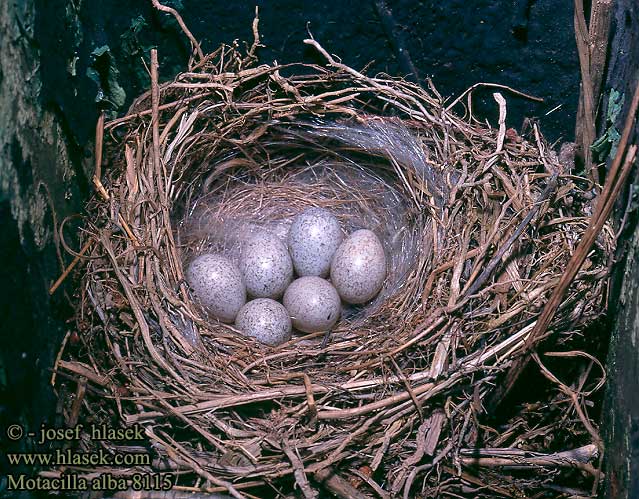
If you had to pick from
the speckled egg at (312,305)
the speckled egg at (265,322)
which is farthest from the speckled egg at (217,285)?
the speckled egg at (312,305)

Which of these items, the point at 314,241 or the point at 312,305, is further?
the point at 314,241

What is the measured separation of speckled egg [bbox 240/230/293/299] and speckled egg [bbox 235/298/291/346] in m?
0.12

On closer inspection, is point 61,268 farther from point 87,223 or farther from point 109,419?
point 109,419

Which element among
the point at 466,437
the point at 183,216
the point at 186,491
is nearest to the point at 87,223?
the point at 183,216

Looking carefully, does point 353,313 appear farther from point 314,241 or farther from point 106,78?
point 106,78

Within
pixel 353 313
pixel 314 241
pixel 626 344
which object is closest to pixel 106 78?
pixel 314 241

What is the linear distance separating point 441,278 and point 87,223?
1.09 m

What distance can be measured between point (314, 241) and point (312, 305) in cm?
27

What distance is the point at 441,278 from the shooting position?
2092mm

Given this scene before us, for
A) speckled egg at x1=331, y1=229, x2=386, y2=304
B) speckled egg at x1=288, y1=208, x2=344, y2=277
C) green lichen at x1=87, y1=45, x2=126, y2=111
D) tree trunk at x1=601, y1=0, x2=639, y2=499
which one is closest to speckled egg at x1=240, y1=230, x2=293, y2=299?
speckled egg at x1=288, y1=208, x2=344, y2=277

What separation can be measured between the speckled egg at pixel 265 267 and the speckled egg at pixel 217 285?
0.07 m

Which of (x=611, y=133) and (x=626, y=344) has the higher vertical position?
(x=611, y=133)

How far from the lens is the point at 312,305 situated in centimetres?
229

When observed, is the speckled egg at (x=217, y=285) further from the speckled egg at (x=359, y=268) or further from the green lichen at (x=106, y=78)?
the green lichen at (x=106, y=78)
